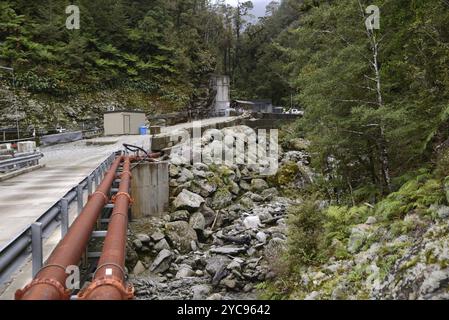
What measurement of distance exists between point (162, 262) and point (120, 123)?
70.5ft

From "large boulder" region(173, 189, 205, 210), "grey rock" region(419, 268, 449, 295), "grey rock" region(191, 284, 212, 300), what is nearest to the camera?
"grey rock" region(419, 268, 449, 295)

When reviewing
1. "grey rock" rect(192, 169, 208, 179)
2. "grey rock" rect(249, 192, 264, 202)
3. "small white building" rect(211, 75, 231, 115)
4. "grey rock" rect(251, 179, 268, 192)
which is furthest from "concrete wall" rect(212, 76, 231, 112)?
"grey rock" rect(249, 192, 264, 202)

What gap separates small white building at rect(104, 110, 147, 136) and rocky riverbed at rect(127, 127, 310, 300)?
501 inches

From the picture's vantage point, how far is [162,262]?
42.5ft

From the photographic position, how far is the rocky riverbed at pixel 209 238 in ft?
37.2

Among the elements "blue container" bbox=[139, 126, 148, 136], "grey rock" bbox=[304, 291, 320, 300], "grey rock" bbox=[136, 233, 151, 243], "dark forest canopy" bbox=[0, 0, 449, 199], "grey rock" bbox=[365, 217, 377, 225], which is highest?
"dark forest canopy" bbox=[0, 0, 449, 199]

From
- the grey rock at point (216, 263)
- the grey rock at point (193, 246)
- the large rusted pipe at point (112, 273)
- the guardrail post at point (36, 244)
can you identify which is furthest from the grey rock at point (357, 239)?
the grey rock at point (193, 246)

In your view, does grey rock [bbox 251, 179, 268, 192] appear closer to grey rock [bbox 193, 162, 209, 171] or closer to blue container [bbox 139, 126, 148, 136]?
grey rock [bbox 193, 162, 209, 171]

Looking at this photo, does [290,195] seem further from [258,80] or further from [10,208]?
[258,80]

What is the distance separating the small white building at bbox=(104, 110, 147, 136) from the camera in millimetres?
32094

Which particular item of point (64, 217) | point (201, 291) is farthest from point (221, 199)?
point (64, 217)

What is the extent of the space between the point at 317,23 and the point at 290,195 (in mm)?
8984

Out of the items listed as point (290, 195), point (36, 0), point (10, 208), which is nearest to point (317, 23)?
point (290, 195)

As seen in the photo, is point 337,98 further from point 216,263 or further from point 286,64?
point 286,64
